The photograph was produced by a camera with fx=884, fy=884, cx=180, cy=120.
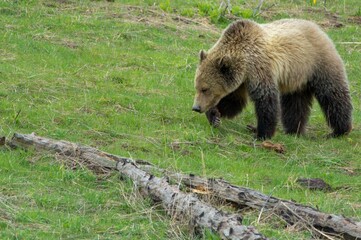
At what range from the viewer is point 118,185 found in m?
8.06

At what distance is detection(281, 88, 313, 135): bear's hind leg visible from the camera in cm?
1223

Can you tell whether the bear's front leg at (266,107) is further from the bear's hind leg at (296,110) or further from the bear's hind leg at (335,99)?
the bear's hind leg at (335,99)

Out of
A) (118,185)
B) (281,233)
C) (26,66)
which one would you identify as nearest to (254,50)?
(26,66)

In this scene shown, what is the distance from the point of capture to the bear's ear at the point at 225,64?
11688 mm

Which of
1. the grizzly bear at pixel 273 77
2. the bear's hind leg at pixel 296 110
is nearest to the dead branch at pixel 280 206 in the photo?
the grizzly bear at pixel 273 77

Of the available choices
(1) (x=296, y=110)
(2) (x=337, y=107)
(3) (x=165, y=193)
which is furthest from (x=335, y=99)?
(3) (x=165, y=193)

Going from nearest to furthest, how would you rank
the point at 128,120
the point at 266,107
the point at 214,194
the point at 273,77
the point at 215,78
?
the point at 214,194 < the point at 128,120 < the point at 266,107 < the point at 273,77 < the point at 215,78

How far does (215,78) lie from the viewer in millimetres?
11852

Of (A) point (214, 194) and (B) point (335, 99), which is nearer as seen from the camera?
(A) point (214, 194)

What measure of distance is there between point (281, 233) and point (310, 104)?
19.2ft

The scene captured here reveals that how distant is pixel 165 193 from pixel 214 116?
14.4ft

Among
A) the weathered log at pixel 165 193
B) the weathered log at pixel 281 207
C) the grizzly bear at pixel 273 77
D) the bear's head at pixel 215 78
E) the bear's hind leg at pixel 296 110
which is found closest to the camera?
the weathered log at pixel 165 193

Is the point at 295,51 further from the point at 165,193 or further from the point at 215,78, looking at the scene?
the point at 165,193

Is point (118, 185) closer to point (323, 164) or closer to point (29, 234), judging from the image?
point (29, 234)
